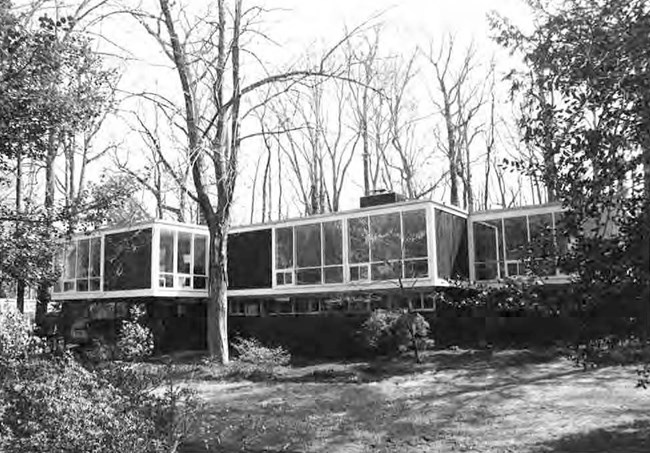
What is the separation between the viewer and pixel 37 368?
6.64 meters

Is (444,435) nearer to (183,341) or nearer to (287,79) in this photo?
(287,79)

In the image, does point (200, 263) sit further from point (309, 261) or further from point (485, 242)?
point (485, 242)

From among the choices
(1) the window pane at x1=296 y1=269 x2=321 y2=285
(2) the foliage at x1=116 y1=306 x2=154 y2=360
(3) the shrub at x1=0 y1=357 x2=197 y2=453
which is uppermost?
(1) the window pane at x1=296 y1=269 x2=321 y2=285

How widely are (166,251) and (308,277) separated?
5.45 m

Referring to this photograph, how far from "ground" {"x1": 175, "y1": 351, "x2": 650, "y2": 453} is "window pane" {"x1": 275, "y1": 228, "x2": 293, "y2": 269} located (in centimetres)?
712

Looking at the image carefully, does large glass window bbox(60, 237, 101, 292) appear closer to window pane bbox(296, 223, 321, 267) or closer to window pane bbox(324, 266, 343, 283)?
window pane bbox(296, 223, 321, 267)

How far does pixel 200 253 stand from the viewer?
25.8 metres

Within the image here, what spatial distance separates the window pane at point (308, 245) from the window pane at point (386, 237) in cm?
224

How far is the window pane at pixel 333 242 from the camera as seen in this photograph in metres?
22.4

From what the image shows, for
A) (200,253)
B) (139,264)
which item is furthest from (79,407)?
(200,253)

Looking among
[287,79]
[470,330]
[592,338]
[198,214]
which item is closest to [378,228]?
[470,330]

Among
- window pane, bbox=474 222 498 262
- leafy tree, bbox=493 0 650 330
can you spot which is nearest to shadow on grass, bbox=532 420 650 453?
leafy tree, bbox=493 0 650 330

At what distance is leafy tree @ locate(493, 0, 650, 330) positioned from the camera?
5.82 metres

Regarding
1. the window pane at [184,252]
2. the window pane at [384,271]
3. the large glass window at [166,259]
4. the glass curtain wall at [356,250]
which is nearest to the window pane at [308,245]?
the glass curtain wall at [356,250]
